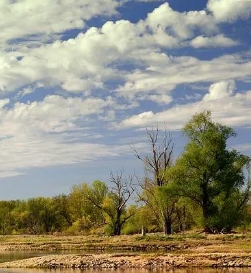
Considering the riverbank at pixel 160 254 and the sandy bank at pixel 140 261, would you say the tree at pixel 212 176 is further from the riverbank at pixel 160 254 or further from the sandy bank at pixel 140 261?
the sandy bank at pixel 140 261

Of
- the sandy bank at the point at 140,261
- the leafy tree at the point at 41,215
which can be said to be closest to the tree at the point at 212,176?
the sandy bank at the point at 140,261

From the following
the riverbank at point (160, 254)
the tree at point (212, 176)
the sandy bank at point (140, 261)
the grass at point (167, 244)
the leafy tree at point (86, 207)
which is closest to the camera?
the sandy bank at point (140, 261)

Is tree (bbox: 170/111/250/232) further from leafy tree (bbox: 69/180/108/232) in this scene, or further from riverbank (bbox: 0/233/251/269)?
leafy tree (bbox: 69/180/108/232)

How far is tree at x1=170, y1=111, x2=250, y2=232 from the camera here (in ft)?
213

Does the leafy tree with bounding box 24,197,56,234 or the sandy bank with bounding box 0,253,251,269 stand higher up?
the leafy tree with bounding box 24,197,56,234

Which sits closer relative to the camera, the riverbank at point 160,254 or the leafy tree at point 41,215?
the riverbank at point 160,254

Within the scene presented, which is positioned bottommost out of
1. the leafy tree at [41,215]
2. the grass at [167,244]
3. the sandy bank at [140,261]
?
the sandy bank at [140,261]

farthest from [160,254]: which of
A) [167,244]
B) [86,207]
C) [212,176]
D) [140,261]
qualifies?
[86,207]

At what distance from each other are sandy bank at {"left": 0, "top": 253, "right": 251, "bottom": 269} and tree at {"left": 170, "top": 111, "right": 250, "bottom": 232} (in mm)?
24441

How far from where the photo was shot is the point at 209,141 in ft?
216

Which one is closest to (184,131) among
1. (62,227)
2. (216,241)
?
(216,241)

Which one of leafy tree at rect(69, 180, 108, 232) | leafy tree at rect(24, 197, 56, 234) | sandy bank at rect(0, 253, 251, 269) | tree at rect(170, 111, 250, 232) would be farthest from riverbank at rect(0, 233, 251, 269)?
leafy tree at rect(24, 197, 56, 234)

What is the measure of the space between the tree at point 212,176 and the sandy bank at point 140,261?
24.4 metres

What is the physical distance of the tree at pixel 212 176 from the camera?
A: 65.1 metres
